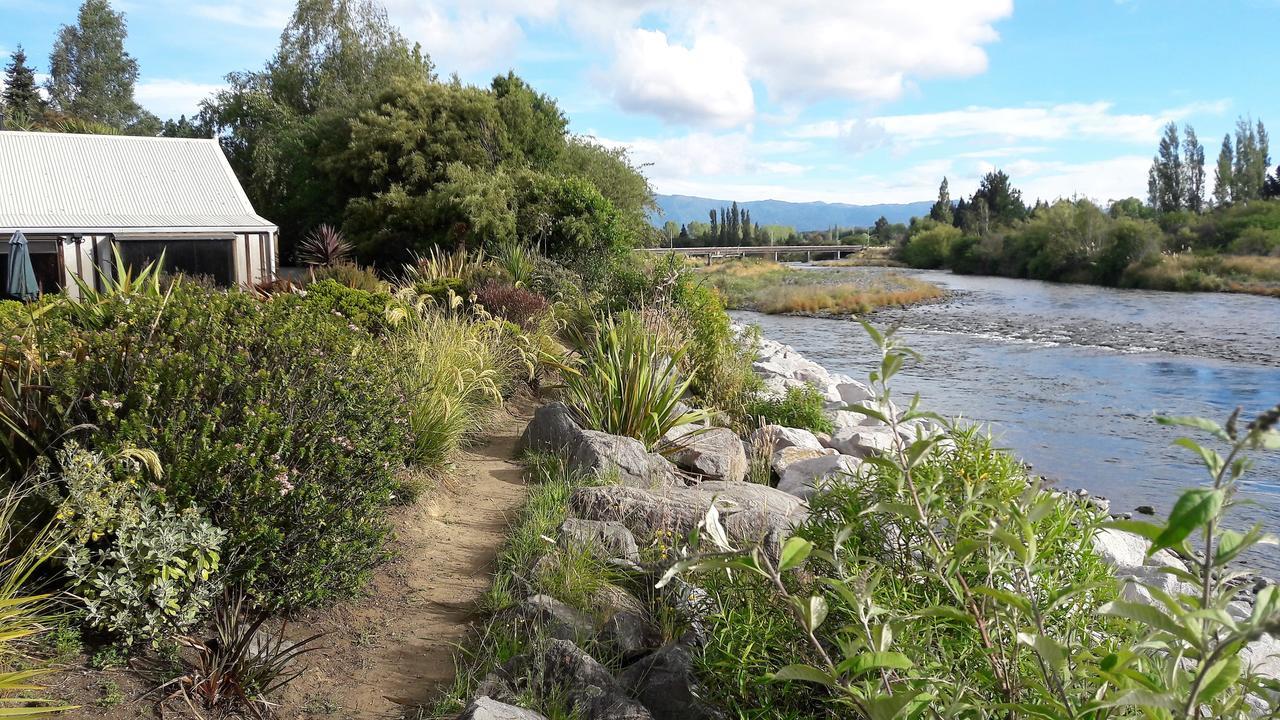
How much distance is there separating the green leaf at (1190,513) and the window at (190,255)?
20310mm

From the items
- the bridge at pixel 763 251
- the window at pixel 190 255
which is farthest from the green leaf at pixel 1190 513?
the bridge at pixel 763 251

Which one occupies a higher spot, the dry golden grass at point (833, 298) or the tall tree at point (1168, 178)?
the tall tree at point (1168, 178)

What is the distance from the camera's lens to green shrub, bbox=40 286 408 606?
3.36 meters

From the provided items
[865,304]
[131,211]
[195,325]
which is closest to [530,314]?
[195,325]

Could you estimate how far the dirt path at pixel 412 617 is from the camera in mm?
3240

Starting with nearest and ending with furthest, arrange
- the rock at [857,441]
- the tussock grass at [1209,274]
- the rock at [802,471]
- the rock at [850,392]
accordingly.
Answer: the rock at [802,471], the rock at [857,441], the rock at [850,392], the tussock grass at [1209,274]

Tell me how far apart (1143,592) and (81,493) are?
5.57 m

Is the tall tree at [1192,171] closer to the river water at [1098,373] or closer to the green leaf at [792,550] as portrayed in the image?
the river water at [1098,373]

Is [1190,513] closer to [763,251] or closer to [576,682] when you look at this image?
[576,682]

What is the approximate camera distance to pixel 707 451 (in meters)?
6.28

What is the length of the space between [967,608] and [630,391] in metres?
4.27

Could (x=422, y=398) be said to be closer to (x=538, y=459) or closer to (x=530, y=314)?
(x=538, y=459)

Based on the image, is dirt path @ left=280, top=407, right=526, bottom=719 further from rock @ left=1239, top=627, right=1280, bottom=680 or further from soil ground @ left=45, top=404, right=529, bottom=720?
rock @ left=1239, top=627, right=1280, bottom=680

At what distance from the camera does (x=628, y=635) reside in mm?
3643
